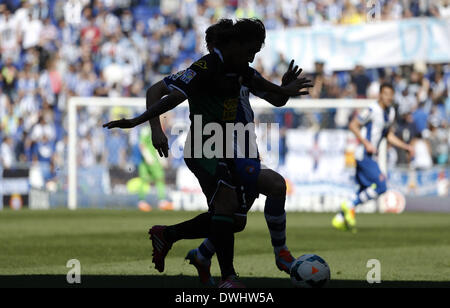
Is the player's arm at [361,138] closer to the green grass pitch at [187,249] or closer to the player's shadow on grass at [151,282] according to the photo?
the green grass pitch at [187,249]

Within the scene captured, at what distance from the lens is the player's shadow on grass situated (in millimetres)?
7359

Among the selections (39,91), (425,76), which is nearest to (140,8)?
(39,91)

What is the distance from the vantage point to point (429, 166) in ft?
70.5

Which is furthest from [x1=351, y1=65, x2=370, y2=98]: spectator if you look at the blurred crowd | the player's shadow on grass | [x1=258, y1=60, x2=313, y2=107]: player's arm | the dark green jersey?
the dark green jersey

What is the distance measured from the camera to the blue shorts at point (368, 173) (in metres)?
15.3

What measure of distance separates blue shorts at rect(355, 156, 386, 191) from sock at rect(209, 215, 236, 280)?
8.49m

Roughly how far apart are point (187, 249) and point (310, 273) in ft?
15.5

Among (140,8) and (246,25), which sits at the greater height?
(140,8)

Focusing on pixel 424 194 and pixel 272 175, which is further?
pixel 424 194

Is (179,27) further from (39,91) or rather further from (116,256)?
(116,256)

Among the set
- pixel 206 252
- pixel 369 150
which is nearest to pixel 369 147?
pixel 369 150

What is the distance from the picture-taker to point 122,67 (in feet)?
86.2

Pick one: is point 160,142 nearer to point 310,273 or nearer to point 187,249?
point 310,273

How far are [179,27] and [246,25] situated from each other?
21.3 m
